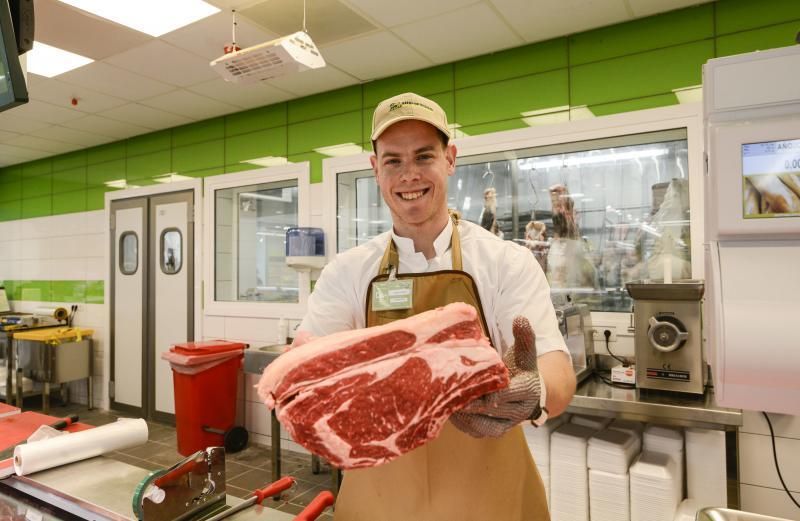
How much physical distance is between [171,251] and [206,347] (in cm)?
151

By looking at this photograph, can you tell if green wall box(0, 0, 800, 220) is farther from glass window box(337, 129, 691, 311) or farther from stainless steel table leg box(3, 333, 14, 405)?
stainless steel table leg box(3, 333, 14, 405)

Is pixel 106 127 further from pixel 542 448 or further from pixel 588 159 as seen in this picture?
pixel 542 448

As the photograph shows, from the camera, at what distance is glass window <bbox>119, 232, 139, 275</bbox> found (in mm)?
5555

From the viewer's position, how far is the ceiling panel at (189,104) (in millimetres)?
4336

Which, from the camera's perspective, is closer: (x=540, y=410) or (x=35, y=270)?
(x=540, y=410)

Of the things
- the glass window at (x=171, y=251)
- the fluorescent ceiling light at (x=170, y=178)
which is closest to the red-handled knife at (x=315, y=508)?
the glass window at (x=171, y=251)

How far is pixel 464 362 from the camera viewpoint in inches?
37.3

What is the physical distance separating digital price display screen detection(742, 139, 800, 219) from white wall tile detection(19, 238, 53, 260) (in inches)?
292

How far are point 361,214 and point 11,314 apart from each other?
567 cm

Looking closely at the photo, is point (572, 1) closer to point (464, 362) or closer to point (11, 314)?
point (464, 362)

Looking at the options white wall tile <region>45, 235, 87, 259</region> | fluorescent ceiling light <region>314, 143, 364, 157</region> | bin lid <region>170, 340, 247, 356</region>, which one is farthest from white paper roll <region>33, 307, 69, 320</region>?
fluorescent ceiling light <region>314, 143, 364, 157</region>

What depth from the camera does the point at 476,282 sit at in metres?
1.46

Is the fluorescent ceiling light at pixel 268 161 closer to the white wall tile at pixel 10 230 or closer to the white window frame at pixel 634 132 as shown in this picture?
the white window frame at pixel 634 132

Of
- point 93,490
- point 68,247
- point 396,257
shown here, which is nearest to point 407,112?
point 396,257
